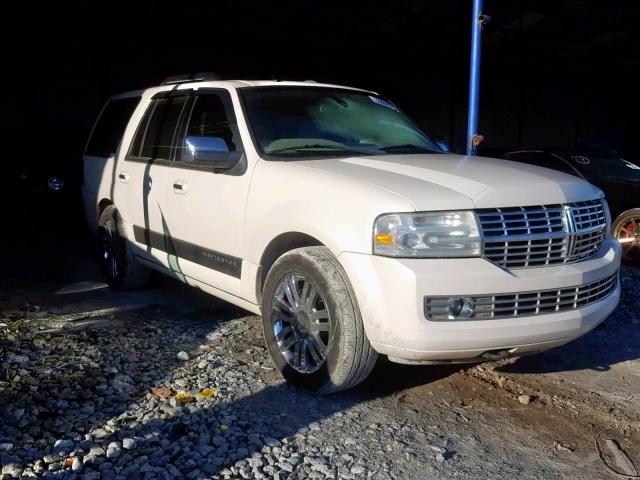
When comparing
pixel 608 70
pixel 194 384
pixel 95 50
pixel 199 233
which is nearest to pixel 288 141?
pixel 199 233

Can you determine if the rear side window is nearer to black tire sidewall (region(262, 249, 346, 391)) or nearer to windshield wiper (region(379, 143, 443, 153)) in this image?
windshield wiper (region(379, 143, 443, 153))

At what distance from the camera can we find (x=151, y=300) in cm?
615

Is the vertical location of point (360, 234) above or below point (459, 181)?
below

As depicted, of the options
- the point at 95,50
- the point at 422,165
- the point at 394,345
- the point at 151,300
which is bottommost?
the point at 151,300

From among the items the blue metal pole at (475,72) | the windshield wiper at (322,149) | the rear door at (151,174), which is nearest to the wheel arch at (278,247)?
the windshield wiper at (322,149)

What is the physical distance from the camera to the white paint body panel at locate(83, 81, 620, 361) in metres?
3.51

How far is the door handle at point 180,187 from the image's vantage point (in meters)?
5.02

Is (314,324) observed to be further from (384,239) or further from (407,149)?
(407,149)

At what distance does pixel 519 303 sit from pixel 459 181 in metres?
0.72

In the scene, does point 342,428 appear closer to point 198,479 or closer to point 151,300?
point 198,479

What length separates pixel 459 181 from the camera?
3.83 metres

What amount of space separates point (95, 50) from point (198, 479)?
43.1ft

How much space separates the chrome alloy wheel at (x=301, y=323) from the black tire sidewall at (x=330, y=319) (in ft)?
0.10

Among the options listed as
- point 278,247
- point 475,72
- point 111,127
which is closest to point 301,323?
point 278,247
